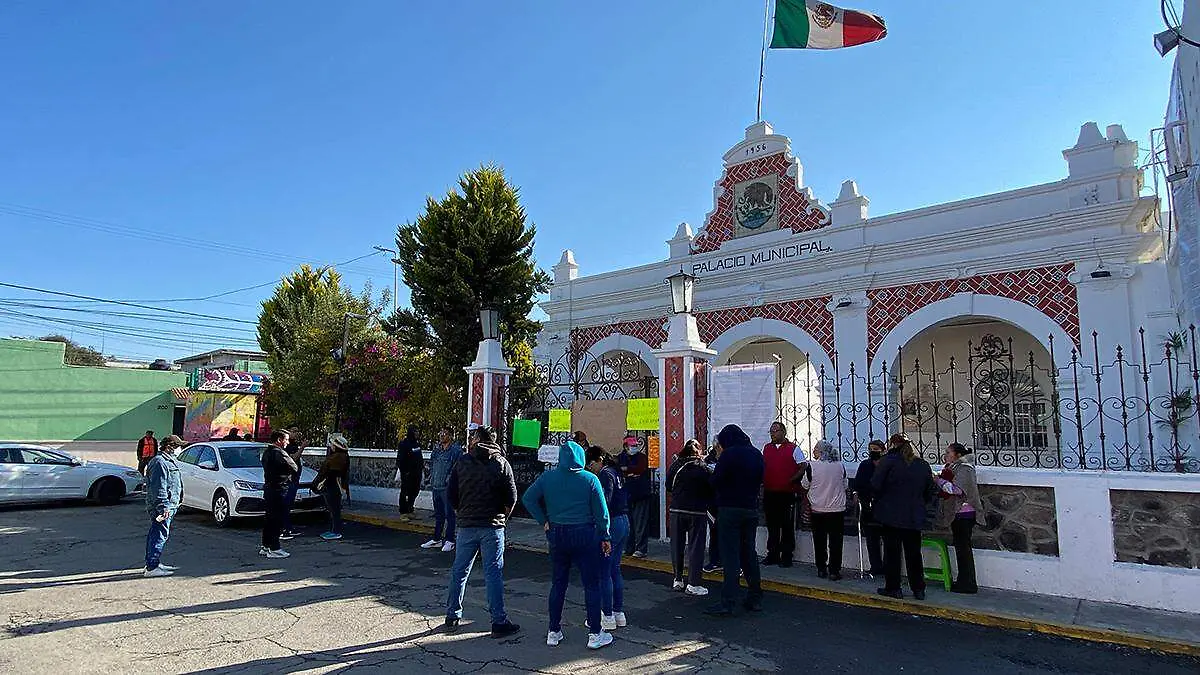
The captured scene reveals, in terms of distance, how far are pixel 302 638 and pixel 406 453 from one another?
6906 mm

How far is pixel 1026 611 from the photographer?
6555mm

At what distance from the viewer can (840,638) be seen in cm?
591

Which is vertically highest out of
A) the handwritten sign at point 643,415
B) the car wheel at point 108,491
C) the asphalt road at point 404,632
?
the handwritten sign at point 643,415

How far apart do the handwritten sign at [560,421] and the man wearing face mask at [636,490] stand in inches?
97.7

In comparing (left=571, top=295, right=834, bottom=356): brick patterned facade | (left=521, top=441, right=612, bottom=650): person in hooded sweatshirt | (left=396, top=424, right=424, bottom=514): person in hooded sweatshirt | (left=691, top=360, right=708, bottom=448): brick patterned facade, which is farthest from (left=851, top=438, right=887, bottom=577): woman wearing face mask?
(left=396, top=424, right=424, bottom=514): person in hooded sweatshirt

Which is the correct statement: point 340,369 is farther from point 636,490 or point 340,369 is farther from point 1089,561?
point 1089,561

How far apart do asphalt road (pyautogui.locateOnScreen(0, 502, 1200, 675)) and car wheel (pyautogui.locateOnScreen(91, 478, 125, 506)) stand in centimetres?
762

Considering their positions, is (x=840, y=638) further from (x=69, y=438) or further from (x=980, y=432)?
(x=69, y=438)

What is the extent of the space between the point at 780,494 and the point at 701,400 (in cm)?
195

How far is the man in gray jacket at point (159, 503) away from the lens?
8062 mm

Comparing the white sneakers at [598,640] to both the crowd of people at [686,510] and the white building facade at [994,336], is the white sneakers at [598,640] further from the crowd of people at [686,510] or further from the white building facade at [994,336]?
the white building facade at [994,336]

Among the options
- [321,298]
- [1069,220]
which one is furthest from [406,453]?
[321,298]

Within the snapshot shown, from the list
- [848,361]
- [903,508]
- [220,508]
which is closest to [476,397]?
[220,508]

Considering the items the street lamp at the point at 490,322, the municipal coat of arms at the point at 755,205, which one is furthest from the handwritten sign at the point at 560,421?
the municipal coat of arms at the point at 755,205
